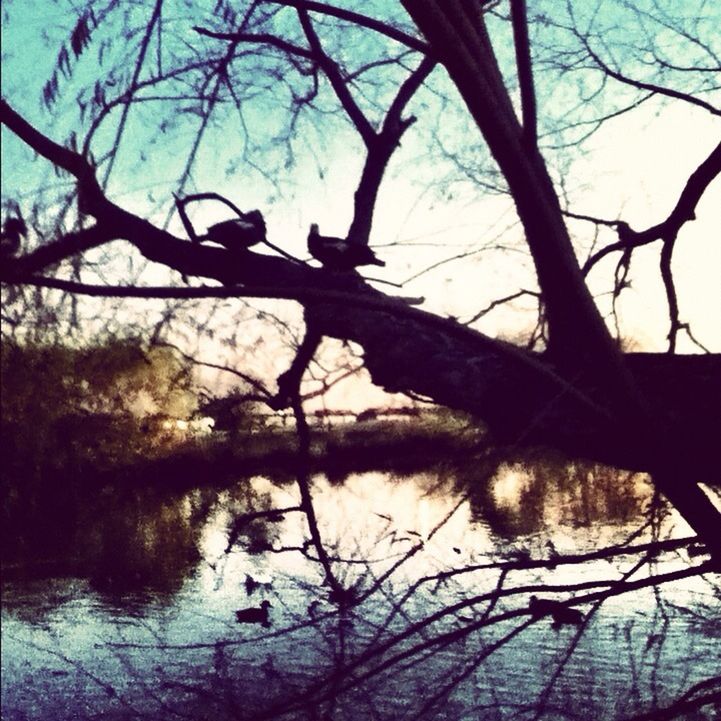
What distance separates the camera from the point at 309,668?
28.3 inches

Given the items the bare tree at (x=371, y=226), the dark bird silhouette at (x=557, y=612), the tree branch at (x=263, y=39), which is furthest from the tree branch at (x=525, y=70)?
the dark bird silhouette at (x=557, y=612)

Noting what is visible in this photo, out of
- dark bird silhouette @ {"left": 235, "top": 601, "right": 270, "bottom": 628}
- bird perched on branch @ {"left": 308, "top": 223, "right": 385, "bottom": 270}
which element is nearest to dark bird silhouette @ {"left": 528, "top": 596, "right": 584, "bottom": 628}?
dark bird silhouette @ {"left": 235, "top": 601, "right": 270, "bottom": 628}

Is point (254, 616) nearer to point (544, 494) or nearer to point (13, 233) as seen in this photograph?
point (544, 494)

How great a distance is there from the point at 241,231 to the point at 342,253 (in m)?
0.12

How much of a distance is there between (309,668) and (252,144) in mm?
562

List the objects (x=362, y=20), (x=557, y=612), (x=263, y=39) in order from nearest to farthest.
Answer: (x=557, y=612), (x=362, y=20), (x=263, y=39)

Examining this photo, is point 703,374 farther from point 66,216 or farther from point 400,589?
point 66,216

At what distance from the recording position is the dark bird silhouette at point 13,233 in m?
0.77

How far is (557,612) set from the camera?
68 cm

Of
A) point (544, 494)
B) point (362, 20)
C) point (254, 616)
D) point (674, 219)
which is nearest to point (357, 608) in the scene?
point (254, 616)

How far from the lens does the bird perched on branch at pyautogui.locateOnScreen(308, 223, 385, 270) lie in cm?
79

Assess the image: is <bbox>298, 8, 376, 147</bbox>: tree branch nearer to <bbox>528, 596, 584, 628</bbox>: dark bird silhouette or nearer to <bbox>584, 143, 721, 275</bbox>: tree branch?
<bbox>584, 143, 721, 275</bbox>: tree branch

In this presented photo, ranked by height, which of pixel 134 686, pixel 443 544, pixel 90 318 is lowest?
pixel 134 686

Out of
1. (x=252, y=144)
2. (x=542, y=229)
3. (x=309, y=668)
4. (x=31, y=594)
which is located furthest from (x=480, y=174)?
(x=31, y=594)
